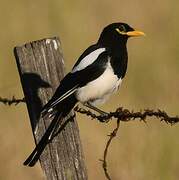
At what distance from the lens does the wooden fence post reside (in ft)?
16.0

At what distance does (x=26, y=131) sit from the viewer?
7320mm

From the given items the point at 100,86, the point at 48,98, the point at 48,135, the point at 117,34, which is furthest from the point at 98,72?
the point at 48,135

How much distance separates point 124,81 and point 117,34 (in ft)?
5.70

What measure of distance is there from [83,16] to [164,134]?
2.45 meters

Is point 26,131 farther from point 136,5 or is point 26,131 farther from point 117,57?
point 136,5

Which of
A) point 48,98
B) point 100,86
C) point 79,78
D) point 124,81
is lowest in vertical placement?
point 124,81

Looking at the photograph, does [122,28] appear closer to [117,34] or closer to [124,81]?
[117,34]

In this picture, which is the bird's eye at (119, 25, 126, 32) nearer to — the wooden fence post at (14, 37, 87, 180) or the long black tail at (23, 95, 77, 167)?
the long black tail at (23, 95, 77, 167)

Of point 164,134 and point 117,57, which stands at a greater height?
point 117,57

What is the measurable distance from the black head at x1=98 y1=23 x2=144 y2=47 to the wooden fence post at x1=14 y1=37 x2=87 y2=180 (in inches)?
50.1

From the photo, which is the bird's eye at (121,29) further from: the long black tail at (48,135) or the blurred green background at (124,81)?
the long black tail at (48,135)

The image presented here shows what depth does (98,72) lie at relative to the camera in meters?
5.88

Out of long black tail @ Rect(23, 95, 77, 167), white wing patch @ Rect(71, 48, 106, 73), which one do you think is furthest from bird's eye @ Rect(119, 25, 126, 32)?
long black tail @ Rect(23, 95, 77, 167)

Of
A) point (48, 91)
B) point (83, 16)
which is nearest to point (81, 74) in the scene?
point (48, 91)
